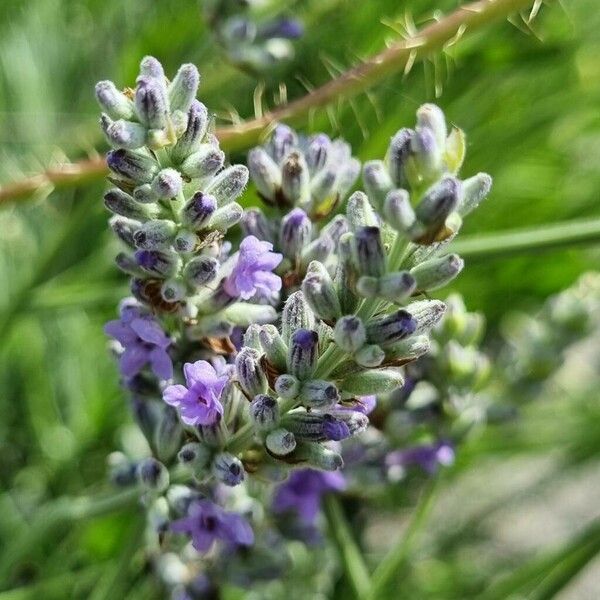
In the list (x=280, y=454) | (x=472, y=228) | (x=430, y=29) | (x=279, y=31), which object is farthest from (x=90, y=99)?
(x=280, y=454)

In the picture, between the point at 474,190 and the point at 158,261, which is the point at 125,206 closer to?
the point at 158,261

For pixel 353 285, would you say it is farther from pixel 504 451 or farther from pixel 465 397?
pixel 504 451

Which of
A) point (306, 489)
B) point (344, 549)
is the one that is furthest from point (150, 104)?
point (344, 549)

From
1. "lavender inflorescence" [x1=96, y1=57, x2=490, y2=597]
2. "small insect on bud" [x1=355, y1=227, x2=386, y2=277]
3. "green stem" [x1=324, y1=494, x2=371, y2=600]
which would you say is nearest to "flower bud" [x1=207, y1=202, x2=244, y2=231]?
"lavender inflorescence" [x1=96, y1=57, x2=490, y2=597]

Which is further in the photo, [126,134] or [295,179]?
[295,179]

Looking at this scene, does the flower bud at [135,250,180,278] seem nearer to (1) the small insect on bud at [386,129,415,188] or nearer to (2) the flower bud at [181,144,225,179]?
(2) the flower bud at [181,144,225,179]

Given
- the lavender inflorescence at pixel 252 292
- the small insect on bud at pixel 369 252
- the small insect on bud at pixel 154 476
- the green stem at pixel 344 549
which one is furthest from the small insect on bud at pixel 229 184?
the green stem at pixel 344 549

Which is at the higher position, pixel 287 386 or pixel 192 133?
pixel 192 133
